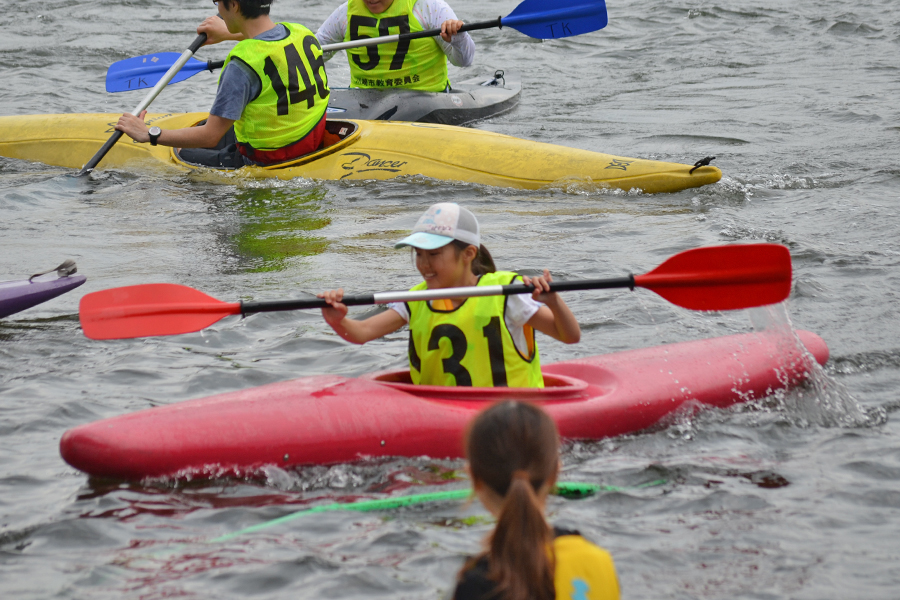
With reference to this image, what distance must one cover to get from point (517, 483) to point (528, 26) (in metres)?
6.03

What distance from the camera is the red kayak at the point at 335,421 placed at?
2896mm

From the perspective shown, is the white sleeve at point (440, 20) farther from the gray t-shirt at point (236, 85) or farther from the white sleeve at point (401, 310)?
the white sleeve at point (401, 310)

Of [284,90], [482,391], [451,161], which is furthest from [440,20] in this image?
[482,391]

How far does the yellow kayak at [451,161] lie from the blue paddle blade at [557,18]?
43.6 inches

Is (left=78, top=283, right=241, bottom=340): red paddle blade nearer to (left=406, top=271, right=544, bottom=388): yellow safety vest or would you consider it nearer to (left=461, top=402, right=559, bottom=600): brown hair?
(left=406, top=271, right=544, bottom=388): yellow safety vest

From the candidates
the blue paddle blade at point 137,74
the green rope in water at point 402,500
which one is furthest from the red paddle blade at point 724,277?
the blue paddle blade at point 137,74

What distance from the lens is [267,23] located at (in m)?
Result: 5.59

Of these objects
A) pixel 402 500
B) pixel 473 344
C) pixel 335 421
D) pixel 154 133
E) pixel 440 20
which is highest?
pixel 440 20

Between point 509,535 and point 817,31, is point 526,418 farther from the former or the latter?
point 817,31

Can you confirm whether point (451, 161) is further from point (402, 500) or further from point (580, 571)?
point (580, 571)

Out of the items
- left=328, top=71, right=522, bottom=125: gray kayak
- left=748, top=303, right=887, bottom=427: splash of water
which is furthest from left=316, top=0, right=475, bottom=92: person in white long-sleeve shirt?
left=748, top=303, right=887, bottom=427: splash of water

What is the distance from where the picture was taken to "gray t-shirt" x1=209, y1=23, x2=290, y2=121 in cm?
556

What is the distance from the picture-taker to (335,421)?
303 centimetres

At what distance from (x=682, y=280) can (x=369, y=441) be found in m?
1.16
